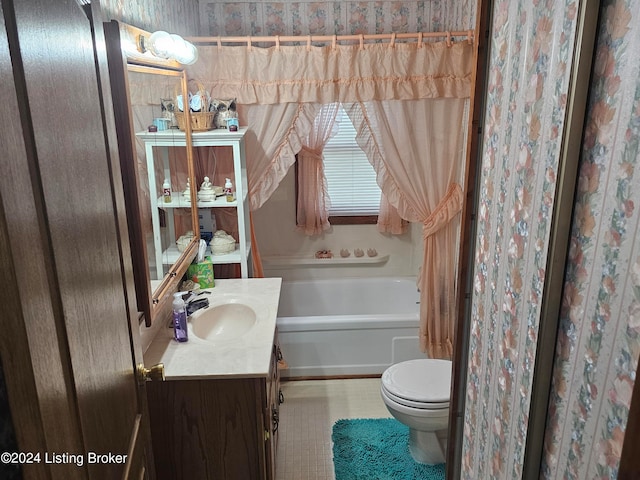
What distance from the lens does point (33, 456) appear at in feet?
2.00

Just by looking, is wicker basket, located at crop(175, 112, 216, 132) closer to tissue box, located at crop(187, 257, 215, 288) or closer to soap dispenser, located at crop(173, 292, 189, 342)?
tissue box, located at crop(187, 257, 215, 288)

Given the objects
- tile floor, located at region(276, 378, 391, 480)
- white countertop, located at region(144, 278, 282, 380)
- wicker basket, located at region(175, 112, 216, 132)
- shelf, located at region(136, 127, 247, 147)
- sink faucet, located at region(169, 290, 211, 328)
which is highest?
wicker basket, located at region(175, 112, 216, 132)

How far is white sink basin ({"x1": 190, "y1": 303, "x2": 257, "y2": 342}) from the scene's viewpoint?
89.6 inches

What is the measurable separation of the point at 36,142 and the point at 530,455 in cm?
125

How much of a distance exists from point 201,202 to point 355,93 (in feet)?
3.37

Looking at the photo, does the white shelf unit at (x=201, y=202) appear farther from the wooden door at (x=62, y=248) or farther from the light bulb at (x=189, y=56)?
the wooden door at (x=62, y=248)

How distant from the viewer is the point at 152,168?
208 cm

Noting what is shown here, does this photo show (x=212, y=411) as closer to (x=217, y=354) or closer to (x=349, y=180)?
(x=217, y=354)

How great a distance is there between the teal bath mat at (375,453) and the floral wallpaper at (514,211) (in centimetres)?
93

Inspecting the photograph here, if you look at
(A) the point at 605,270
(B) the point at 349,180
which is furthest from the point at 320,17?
(A) the point at 605,270

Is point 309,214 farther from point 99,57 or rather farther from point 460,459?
point 99,57

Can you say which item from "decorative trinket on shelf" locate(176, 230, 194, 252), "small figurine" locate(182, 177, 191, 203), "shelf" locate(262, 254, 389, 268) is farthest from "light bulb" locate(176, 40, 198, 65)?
"shelf" locate(262, 254, 389, 268)

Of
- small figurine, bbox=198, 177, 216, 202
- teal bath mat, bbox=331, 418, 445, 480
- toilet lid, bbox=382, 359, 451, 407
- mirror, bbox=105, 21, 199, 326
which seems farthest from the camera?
small figurine, bbox=198, 177, 216, 202

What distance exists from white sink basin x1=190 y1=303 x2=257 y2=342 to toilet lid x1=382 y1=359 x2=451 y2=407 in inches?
30.0
